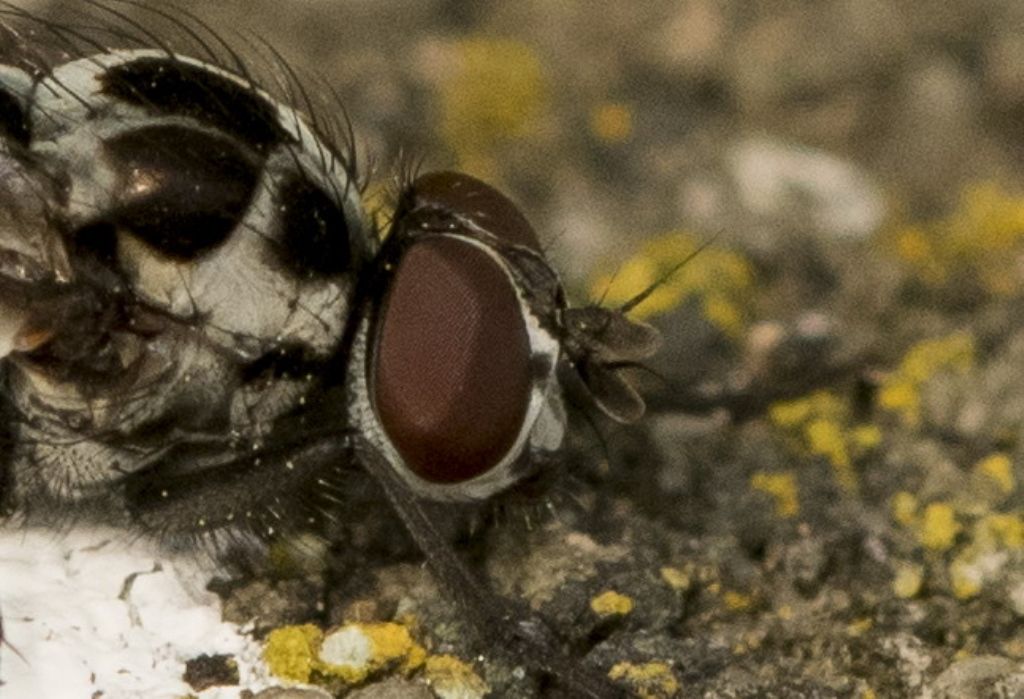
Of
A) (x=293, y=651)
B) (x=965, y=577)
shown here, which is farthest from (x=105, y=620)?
(x=965, y=577)

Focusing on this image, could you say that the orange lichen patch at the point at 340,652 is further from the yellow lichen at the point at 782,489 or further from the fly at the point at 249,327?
the yellow lichen at the point at 782,489

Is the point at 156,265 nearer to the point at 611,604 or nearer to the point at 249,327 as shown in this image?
the point at 249,327

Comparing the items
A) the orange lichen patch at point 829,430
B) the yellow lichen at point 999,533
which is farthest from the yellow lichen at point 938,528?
the orange lichen patch at point 829,430

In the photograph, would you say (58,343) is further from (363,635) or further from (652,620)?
(652,620)

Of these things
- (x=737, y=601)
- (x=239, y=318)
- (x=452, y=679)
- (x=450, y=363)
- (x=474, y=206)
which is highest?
(x=474, y=206)

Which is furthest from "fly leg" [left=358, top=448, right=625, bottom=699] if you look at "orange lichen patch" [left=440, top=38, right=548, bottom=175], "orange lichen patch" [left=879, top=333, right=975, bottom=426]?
"orange lichen patch" [left=440, top=38, right=548, bottom=175]

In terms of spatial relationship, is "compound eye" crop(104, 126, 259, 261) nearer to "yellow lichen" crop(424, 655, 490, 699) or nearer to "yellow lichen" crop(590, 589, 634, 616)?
"yellow lichen" crop(424, 655, 490, 699)
